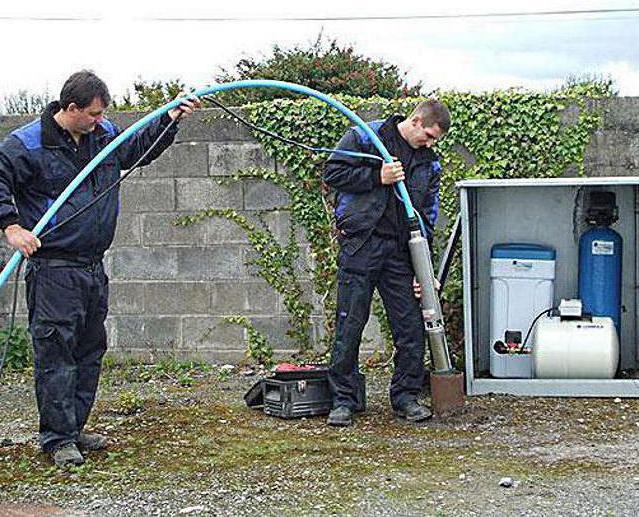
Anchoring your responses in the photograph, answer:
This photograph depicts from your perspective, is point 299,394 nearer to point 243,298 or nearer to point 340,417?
point 340,417

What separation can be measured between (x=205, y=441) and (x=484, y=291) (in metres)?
2.42

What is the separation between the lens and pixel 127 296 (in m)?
8.65

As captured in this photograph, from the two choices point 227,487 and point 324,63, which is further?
point 324,63

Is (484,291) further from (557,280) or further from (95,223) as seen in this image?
(95,223)

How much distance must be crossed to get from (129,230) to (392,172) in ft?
9.50

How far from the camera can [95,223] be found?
5.79m

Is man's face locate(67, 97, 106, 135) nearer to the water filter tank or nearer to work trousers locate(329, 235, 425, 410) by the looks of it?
work trousers locate(329, 235, 425, 410)

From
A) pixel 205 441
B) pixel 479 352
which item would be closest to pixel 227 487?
pixel 205 441

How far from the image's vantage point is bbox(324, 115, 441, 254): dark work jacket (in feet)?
21.3

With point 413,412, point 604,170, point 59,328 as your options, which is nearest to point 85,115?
point 59,328

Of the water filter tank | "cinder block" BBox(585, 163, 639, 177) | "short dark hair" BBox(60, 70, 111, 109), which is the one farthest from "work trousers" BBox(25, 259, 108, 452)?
"cinder block" BBox(585, 163, 639, 177)

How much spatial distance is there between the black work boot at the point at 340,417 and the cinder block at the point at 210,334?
77.7 inches

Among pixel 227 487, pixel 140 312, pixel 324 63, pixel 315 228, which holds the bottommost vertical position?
pixel 227 487

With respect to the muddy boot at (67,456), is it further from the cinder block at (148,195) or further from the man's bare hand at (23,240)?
the cinder block at (148,195)
